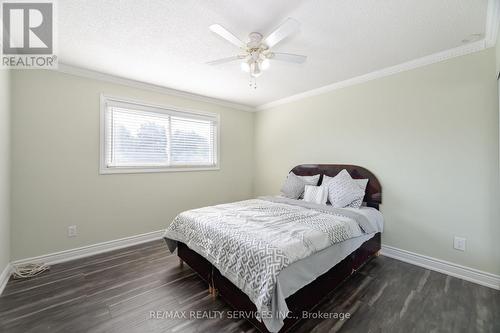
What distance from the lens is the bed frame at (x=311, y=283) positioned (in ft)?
5.25

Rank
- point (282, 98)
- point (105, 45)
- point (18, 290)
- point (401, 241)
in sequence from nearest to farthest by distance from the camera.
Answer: point (18, 290) < point (105, 45) < point (401, 241) < point (282, 98)

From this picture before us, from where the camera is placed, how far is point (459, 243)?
2.32m

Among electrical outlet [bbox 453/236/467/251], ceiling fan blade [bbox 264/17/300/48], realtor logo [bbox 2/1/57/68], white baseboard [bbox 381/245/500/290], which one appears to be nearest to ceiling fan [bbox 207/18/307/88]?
ceiling fan blade [bbox 264/17/300/48]

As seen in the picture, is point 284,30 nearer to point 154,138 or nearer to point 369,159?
point 369,159

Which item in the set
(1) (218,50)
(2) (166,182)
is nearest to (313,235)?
(1) (218,50)

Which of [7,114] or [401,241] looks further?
[401,241]

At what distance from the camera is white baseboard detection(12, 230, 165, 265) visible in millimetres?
2544

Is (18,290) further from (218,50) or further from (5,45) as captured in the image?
(218,50)

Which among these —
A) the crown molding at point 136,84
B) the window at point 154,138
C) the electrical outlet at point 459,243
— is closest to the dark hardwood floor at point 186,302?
the electrical outlet at point 459,243

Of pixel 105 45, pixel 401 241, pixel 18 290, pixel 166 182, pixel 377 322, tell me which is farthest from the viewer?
pixel 166 182

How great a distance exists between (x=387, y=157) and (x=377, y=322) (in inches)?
79.4

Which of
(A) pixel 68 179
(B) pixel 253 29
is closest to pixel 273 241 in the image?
(B) pixel 253 29

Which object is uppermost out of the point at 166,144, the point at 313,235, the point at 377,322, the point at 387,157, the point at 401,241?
the point at 166,144

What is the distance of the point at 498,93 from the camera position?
204 cm
